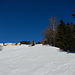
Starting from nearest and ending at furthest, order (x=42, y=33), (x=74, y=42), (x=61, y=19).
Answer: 1. (x=74, y=42)
2. (x=61, y=19)
3. (x=42, y=33)

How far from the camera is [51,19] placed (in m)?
24.6

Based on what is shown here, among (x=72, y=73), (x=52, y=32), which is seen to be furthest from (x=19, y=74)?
(x=52, y=32)

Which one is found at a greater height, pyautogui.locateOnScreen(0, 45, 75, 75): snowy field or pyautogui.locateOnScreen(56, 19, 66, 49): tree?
pyautogui.locateOnScreen(56, 19, 66, 49): tree

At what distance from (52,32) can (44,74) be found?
20.7m

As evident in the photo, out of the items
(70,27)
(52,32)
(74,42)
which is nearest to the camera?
(74,42)

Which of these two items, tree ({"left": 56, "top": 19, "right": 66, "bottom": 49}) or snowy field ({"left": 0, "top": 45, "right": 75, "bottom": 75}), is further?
tree ({"left": 56, "top": 19, "right": 66, "bottom": 49})

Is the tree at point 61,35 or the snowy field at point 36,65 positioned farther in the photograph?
the tree at point 61,35

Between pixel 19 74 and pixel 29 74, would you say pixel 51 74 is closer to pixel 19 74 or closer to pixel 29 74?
pixel 29 74

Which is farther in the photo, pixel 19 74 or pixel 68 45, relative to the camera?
pixel 68 45

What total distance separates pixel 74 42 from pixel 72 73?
27.2 feet

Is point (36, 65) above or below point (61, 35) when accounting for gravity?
below

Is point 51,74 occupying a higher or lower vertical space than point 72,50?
lower

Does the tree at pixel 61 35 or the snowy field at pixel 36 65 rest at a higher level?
the tree at pixel 61 35

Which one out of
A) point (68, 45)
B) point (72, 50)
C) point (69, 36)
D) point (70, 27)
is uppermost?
point (70, 27)
